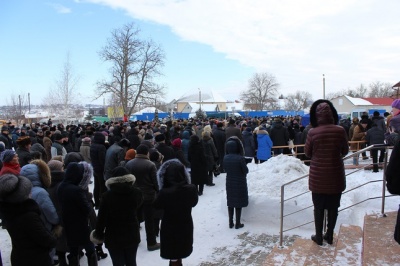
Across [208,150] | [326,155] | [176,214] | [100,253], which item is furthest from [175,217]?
[208,150]

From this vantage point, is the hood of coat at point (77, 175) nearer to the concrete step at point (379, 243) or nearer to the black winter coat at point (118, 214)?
the black winter coat at point (118, 214)

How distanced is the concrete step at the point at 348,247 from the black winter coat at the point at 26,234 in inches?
133

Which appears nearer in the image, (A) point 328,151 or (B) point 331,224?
(A) point 328,151

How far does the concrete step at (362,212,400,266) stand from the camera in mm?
3861

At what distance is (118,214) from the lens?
12.7 feet

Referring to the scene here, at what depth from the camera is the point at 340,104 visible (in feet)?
198

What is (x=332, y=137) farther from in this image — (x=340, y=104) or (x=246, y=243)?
(x=340, y=104)

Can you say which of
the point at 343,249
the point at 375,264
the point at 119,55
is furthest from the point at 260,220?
the point at 119,55

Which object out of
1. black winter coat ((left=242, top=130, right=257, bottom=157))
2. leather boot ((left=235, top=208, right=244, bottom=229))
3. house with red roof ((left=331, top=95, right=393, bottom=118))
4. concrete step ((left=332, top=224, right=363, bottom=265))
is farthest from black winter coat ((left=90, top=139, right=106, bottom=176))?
house with red roof ((left=331, top=95, right=393, bottom=118))

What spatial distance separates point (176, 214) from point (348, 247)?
2.42 metres

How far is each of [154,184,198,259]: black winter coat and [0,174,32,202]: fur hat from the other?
1.46 m

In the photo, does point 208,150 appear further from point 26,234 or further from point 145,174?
point 26,234

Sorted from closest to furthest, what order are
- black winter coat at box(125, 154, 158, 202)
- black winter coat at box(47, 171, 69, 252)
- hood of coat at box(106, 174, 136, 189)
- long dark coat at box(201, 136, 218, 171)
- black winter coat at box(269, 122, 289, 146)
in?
hood of coat at box(106, 174, 136, 189)
black winter coat at box(47, 171, 69, 252)
black winter coat at box(125, 154, 158, 202)
long dark coat at box(201, 136, 218, 171)
black winter coat at box(269, 122, 289, 146)

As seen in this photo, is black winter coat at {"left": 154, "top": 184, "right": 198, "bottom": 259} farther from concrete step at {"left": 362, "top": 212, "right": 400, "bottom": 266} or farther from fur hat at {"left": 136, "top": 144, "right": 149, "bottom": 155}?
concrete step at {"left": 362, "top": 212, "right": 400, "bottom": 266}
